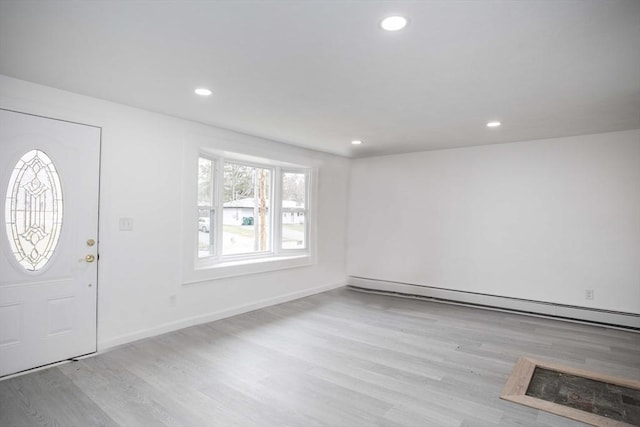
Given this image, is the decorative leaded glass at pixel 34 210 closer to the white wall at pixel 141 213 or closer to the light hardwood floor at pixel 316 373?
the white wall at pixel 141 213

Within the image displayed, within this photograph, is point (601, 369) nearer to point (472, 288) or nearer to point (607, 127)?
point (472, 288)

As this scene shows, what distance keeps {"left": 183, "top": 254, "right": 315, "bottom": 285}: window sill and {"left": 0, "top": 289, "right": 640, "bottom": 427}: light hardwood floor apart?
21.8 inches

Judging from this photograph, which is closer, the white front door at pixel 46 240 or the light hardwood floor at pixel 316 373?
the light hardwood floor at pixel 316 373

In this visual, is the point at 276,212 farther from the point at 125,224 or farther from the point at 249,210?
the point at 125,224

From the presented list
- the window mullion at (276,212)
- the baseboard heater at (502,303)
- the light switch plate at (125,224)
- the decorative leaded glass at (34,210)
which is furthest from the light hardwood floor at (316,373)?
the window mullion at (276,212)

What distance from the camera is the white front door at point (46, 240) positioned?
113 inches

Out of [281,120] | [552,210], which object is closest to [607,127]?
[552,210]

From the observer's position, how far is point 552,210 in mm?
4844

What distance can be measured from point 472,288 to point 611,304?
5.35 feet

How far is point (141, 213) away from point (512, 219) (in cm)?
481

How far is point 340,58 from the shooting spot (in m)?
2.41

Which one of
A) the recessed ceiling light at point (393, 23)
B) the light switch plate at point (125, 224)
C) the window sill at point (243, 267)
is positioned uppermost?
the recessed ceiling light at point (393, 23)

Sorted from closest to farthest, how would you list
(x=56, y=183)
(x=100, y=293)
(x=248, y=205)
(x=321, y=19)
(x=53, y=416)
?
(x=321, y=19) < (x=53, y=416) < (x=56, y=183) < (x=100, y=293) < (x=248, y=205)

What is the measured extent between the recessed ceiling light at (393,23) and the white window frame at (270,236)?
2.90 metres
